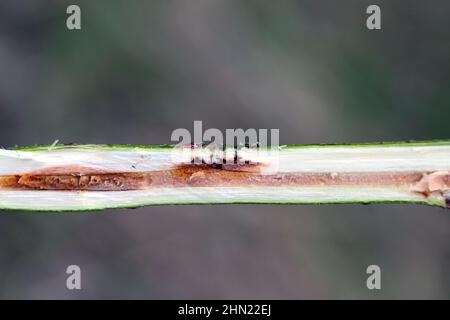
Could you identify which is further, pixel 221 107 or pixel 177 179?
pixel 221 107

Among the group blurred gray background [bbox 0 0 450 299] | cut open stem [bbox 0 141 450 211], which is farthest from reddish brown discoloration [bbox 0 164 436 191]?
blurred gray background [bbox 0 0 450 299]

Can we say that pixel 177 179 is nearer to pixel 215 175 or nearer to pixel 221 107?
pixel 215 175

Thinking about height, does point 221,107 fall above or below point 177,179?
above

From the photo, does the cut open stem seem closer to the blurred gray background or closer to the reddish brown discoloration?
the reddish brown discoloration

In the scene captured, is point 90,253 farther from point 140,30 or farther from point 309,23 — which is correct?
point 309,23

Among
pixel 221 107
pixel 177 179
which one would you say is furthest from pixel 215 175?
pixel 221 107

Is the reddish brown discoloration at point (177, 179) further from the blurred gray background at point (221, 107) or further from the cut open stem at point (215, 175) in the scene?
the blurred gray background at point (221, 107)

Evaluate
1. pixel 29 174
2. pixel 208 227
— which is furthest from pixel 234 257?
pixel 29 174
